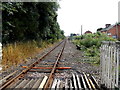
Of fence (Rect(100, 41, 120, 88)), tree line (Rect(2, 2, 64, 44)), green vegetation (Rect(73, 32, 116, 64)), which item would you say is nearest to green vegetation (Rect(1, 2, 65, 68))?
tree line (Rect(2, 2, 64, 44))

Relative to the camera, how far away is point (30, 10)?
555 inches

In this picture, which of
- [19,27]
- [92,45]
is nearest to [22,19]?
[19,27]

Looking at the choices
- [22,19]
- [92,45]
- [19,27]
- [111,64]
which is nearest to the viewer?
[111,64]

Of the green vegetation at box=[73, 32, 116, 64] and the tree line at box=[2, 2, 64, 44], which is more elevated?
the tree line at box=[2, 2, 64, 44]

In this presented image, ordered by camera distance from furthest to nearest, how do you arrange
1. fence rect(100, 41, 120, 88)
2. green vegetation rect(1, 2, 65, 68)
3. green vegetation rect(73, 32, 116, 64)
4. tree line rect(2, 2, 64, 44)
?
1. green vegetation rect(73, 32, 116, 64)
2. tree line rect(2, 2, 64, 44)
3. green vegetation rect(1, 2, 65, 68)
4. fence rect(100, 41, 120, 88)


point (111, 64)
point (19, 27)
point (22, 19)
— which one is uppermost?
point (22, 19)

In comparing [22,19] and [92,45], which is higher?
[22,19]

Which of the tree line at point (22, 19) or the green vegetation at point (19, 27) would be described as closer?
the green vegetation at point (19, 27)

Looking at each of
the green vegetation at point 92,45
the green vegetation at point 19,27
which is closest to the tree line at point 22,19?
the green vegetation at point 19,27

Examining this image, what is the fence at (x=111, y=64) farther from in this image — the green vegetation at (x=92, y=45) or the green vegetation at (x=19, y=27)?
the green vegetation at (x=92, y=45)

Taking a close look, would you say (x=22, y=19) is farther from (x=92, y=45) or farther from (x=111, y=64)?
(x=111, y=64)

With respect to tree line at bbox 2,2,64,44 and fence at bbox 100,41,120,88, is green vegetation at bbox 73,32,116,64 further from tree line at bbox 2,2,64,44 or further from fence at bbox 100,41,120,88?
fence at bbox 100,41,120,88

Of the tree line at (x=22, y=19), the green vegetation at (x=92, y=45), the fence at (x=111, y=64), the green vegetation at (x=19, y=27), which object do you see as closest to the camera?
the fence at (x=111, y=64)

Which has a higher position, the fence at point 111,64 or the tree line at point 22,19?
the tree line at point 22,19
